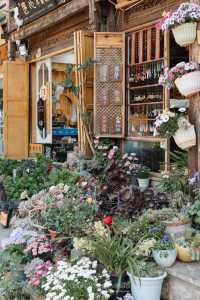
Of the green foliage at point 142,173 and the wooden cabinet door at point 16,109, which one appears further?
the wooden cabinet door at point 16,109

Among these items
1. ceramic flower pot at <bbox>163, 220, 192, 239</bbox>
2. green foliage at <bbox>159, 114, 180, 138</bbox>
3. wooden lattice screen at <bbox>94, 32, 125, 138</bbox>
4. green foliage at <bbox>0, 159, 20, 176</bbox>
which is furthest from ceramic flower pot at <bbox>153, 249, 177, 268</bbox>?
green foliage at <bbox>0, 159, 20, 176</bbox>

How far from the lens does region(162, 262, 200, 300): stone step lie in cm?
344

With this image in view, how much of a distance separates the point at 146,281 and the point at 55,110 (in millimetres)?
7614

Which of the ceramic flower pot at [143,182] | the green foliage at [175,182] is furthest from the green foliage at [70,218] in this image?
the ceramic flower pot at [143,182]

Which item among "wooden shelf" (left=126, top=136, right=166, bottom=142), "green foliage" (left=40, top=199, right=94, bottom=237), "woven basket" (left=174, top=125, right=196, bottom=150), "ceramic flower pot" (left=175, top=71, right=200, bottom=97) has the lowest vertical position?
"green foliage" (left=40, top=199, right=94, bottom=237)

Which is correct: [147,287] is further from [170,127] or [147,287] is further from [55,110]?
[55,110]

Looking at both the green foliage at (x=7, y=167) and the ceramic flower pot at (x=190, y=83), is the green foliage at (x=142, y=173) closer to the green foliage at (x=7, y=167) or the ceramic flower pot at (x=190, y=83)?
the ceramic flower pot at (x=190, y=83)

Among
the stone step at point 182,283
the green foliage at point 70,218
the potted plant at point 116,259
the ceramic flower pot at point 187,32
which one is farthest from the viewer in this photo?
the ceramic flower pot at point 187,32

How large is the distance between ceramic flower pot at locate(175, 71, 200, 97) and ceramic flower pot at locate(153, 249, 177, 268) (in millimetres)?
1704

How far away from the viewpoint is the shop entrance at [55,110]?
10127 millimetres

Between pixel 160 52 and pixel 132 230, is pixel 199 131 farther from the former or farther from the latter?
pixel 160 52

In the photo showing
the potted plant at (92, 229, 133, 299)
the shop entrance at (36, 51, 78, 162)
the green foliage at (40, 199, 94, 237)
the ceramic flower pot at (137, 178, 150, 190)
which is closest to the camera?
the potted plant at (92, 229, 133, 299)

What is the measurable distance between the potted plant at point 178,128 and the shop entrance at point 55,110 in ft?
17.6

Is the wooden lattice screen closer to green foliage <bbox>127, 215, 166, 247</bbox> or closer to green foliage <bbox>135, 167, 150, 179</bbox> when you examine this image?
green foliage <bbox>135, 167, 150, 179</bbox>
